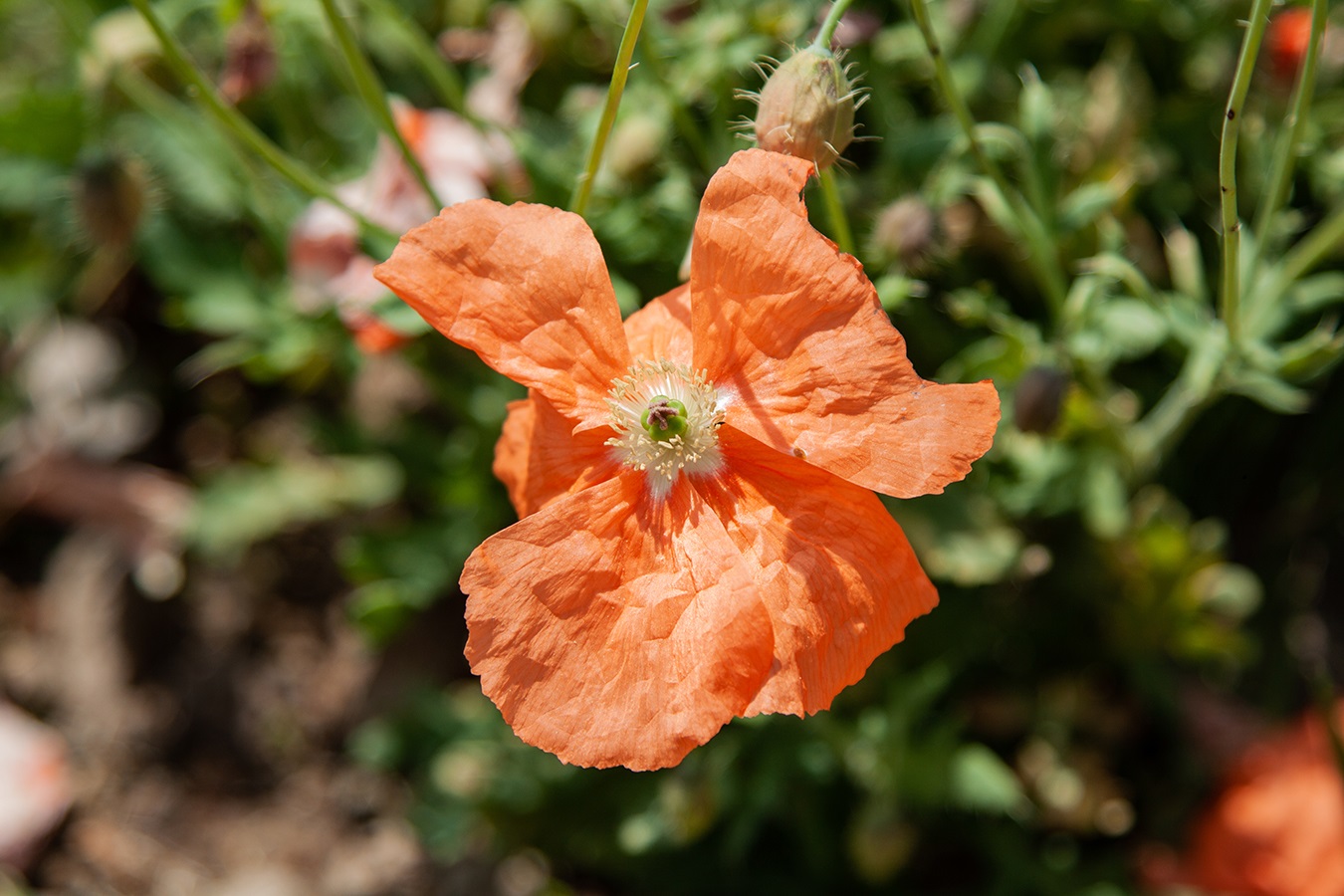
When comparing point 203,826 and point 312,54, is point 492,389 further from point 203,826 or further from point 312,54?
point 203,826

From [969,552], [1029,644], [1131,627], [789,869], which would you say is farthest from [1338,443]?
[789,869]

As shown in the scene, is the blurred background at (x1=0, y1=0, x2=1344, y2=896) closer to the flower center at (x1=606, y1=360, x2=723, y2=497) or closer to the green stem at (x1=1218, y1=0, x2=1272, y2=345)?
the green stem at (x1=1218, y1=0, x2=1272, y2=345)

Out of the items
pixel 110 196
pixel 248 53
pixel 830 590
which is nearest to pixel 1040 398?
pixel 830 590

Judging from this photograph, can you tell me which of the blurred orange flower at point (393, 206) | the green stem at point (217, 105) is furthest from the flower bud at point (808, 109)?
the blurred orange flower at point (393, 206)

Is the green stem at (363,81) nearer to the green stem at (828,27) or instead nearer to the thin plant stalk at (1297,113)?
the green stem at (828,27)

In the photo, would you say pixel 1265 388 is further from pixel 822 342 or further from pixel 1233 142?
pixel 822 342
